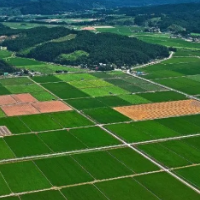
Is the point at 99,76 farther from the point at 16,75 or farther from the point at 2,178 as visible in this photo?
the point at 2,178

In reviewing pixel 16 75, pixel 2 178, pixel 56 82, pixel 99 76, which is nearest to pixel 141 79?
pixel 99 76

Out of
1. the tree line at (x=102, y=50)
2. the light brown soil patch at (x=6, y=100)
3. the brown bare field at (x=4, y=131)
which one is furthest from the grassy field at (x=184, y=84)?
the brown bare field at (x=4, y=131)

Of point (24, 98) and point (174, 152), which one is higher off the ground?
point (24, 98)

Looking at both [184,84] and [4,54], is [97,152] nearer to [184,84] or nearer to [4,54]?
[184,84]

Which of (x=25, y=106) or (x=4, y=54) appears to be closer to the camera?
(x=25, y=106)

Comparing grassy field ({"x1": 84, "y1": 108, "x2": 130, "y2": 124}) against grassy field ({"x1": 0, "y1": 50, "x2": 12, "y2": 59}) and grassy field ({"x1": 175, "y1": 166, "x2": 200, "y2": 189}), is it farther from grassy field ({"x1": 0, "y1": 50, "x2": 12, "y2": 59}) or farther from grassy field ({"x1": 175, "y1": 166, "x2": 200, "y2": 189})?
grassy field ({"x1": 0, "y1": 50, "x2": 12, "y2": 59})

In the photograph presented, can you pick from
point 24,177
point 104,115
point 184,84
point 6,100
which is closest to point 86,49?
point 184,84
